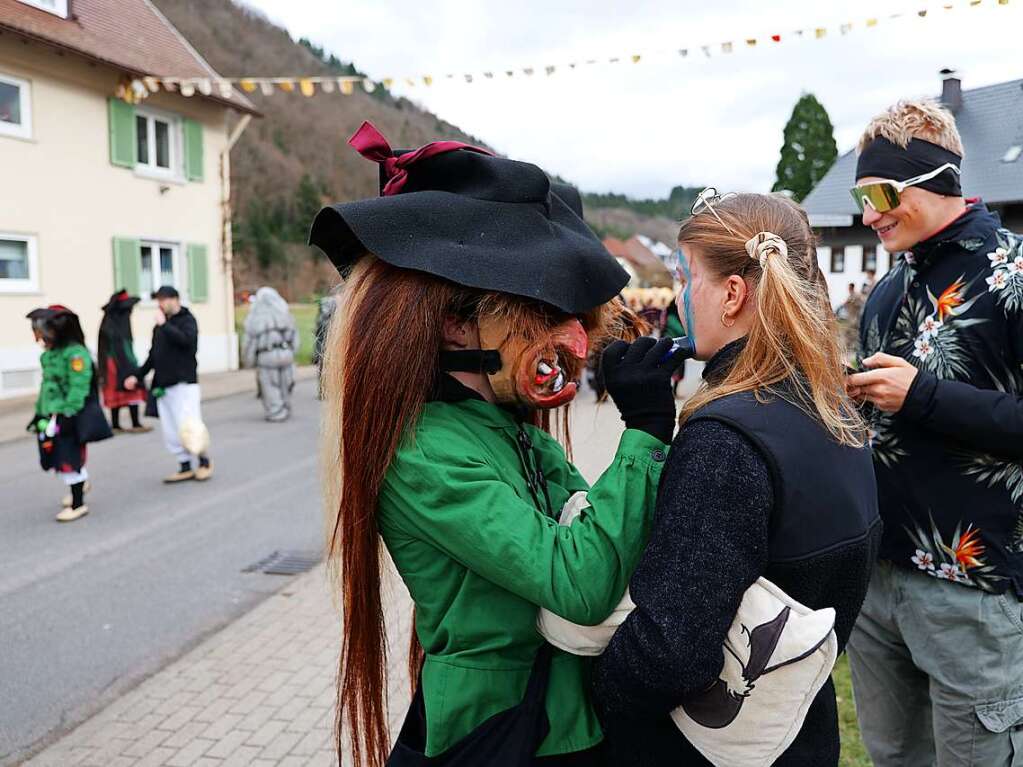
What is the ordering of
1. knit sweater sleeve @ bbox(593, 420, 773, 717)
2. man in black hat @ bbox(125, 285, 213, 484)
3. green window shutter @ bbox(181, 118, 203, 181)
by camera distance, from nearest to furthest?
knit sweater sleeve @ bbox(593, 420, 773, 717) < man in black hat @ bbox(125, 285, 213, 484) < green window shutter @ bbox(181, 118, 203, 181)

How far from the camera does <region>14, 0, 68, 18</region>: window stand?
1521 centimetres

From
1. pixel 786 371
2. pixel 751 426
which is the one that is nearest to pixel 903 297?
pixel 786 371

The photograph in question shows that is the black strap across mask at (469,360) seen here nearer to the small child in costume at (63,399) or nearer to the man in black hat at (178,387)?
the small child in costume at (63,399)

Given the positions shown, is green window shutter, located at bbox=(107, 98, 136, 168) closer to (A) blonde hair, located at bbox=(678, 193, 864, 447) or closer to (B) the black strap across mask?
(B) the black strap across mask

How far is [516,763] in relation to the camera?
147 cm

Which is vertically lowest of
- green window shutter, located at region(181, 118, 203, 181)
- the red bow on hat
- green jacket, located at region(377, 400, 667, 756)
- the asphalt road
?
the asphalt road

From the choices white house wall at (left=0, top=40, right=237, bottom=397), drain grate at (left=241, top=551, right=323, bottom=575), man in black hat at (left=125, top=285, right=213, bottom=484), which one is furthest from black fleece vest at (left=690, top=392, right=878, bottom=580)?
white house wall at (left=0, top=40, right=237, bottom=397)

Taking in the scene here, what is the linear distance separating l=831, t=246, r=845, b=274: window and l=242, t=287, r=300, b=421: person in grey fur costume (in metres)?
27.3

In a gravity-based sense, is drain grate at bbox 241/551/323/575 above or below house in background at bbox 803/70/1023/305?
below

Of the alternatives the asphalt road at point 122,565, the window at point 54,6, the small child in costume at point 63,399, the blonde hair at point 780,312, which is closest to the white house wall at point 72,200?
the window at point 54,6

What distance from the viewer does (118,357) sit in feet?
36.8

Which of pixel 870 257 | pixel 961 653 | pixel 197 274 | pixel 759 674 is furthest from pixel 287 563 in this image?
pixel 870 257

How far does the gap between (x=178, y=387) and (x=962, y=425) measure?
7.57m

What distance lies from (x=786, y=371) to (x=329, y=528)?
0.91 metres
